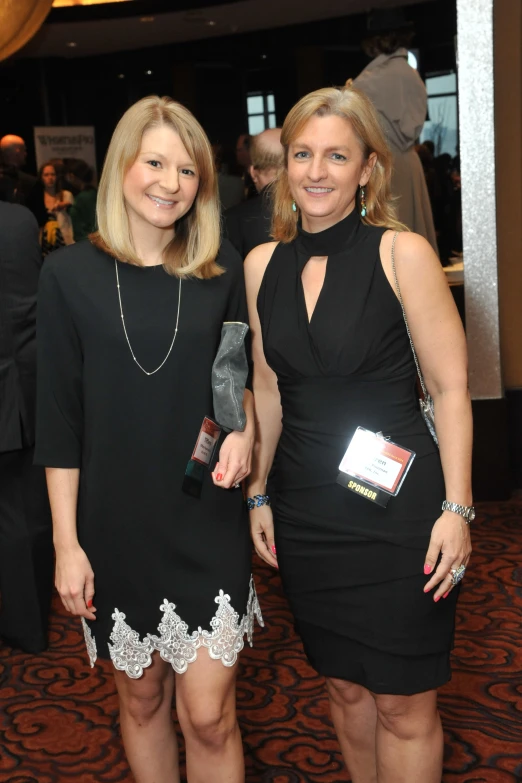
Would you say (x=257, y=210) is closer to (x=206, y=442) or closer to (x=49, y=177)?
(x=206, y=442)

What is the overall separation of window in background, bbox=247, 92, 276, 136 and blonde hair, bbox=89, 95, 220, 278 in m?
11.0

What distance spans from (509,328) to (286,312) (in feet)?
10.4

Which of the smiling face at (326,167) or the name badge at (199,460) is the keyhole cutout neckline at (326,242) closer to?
the smiling face at (326,167)

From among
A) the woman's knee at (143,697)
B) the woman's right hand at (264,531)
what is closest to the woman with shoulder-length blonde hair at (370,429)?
the woman's right hand at (264,531)

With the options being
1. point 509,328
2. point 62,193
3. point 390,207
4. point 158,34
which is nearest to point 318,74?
point 158,34

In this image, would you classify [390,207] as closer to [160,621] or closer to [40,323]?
[40,323]

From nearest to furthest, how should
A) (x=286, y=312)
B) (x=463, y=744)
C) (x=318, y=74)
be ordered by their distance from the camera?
(x=286, y=312), (x=463, y=744), (x=318, y=74)

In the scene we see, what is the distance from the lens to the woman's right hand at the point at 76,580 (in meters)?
1.97

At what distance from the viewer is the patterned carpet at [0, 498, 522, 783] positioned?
2.64m

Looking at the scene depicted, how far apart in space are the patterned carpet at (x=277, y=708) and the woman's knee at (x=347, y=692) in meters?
0.51

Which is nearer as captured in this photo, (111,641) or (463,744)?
(111,641)

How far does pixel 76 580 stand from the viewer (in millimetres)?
1969

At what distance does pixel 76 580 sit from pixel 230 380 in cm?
52

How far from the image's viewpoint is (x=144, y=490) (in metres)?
1.95
